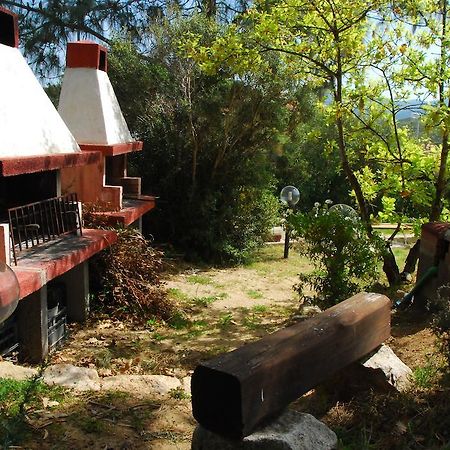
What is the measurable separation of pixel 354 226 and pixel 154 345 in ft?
9.49

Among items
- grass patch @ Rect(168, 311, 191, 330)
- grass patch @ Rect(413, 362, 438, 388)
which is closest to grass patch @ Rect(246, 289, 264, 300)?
grass patch @ Rect(168, 311, 191, 330)

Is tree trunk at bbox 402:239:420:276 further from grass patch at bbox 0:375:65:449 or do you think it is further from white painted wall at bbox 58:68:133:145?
grass patch at bbox 0:375:65:449

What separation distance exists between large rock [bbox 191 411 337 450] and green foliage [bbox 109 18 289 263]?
943cm

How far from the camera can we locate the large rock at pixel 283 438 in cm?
269

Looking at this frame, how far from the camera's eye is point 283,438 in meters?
2.73

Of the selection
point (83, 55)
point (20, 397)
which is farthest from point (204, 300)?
point (20, 397)

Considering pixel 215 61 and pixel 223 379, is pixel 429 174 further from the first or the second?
pixel 223 379

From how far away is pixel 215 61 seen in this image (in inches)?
316

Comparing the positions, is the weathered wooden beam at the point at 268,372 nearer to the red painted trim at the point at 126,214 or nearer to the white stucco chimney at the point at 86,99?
the red painted trim at the point at 126,214

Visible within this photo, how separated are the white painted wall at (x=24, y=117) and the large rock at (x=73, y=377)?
7.22 ft

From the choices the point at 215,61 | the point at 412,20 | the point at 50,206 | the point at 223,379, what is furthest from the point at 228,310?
the point at 223,379

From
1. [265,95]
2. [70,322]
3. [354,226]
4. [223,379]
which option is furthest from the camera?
[265,95]

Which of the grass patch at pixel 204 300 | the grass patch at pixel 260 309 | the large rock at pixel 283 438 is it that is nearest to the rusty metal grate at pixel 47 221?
the grass patch at pixel 204 300

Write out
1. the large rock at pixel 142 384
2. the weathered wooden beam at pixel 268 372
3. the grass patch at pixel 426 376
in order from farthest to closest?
the large rock at pixel 142 384 → the grass patch at pixel 426 376 → the weathered wooden beam at pixel 268 372
